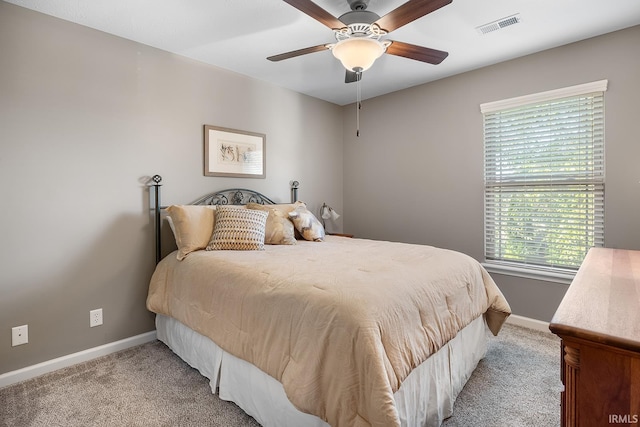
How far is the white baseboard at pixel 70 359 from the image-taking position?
2105 mm

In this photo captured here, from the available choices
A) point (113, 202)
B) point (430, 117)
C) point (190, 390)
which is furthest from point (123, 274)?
point (430, 117)

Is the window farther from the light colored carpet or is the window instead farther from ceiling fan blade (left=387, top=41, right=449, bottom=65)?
ceiling fan blade (left=387, top=41, right=449, bottom=65)

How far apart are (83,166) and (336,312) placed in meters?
2.30

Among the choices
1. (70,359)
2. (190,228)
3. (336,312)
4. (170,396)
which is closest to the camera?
(336,312)

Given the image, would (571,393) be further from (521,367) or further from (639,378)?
(521,367)

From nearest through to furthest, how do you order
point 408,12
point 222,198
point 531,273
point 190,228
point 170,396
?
point 408,12
point 170,396
point 190,228
point 531,273
point 222,198

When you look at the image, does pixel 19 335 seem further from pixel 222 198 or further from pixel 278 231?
pixel 278 231

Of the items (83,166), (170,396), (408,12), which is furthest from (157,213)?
(408,12)

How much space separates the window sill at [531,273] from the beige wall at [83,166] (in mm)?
2924

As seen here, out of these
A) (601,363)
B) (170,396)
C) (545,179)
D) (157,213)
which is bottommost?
(170,396)

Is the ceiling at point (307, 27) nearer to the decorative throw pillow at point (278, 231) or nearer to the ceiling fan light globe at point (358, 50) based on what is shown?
the ceiling fan light globe at point (358, 50)

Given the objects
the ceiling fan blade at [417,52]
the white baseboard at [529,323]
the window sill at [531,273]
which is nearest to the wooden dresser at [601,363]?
Answer: the ceiling fan blade at [417,52]

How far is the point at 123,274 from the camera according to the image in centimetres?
261

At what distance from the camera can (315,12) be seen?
1.72 metres
